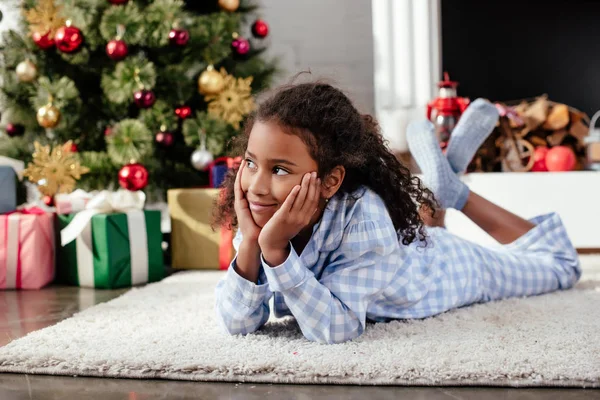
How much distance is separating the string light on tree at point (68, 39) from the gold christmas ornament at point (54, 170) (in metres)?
0.32

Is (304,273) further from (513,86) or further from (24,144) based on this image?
(513,86)

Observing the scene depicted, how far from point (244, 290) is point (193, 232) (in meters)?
1.03

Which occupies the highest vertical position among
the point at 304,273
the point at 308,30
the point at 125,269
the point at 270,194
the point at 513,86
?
the point at 308,30

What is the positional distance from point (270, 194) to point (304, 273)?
5.1 inches

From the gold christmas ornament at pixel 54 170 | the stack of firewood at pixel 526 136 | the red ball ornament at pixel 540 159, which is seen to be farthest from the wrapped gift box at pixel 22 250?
the red ball ornament at pixel 540 159

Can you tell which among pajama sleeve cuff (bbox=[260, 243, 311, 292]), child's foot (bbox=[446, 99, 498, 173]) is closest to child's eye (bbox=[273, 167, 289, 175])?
pajama sleeve cuff (bbox=[260, 243, 311, 292])

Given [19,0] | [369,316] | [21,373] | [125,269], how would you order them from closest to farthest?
[21,373], [369,316], [125,269], [19,0]

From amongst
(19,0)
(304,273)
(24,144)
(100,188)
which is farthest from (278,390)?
(19,0)

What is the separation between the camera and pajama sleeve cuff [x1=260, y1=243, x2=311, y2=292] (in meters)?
1.02

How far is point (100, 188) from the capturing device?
2.30 m

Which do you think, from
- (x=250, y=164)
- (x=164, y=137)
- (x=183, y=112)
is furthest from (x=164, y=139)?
(x=250, y=164)

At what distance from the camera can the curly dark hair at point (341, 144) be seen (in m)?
1.07

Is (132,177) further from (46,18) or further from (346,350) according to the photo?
(346,350)

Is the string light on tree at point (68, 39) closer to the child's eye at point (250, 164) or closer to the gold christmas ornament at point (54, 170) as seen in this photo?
the gold christmas ornament at point (54, 170)
